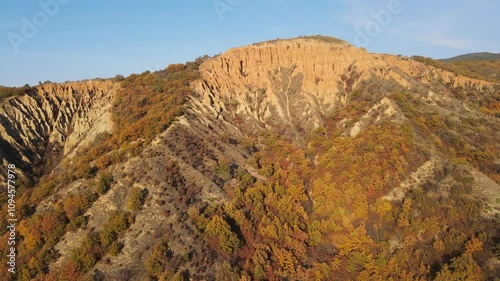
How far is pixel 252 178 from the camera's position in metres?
41.9

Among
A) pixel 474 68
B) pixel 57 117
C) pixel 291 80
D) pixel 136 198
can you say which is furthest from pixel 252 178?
pixel 474 68

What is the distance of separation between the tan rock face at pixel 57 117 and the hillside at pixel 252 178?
23 cm

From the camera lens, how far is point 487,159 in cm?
4228

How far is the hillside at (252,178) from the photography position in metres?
31.2

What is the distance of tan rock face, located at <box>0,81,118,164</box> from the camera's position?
160ft

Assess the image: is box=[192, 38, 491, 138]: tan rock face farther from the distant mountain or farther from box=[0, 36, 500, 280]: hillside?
the distant mountain

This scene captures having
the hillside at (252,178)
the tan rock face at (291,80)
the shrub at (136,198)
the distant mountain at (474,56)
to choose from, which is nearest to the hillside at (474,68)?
the tan rock face at (291,80)

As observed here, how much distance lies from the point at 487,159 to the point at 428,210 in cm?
1392

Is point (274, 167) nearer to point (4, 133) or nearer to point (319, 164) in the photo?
point (319, 164)

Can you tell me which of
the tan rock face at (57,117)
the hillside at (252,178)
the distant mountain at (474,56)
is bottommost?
the hillside at (252,178)

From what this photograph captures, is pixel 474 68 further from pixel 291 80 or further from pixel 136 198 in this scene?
pixel 136 198

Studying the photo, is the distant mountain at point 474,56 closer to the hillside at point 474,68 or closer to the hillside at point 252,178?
the hillside at point 474,68

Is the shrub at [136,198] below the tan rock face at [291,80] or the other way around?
below

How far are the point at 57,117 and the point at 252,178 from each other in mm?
35343
